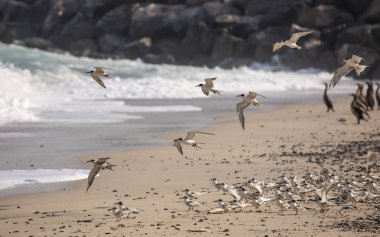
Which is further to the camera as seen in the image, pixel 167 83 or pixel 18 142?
pixel 167 83

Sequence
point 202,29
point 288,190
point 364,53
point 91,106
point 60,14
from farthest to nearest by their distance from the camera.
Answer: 1. point 60,14
2. point 202,29
3. point 364,53
4. point 91,106
5. point 288,190

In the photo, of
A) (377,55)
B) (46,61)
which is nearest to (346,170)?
(46,61)

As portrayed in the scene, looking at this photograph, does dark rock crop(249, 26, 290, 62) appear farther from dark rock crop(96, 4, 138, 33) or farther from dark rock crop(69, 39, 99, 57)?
dark rock crop(69, 39, 99, 57)

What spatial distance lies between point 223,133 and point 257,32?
32.3m

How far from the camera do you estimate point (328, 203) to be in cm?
888

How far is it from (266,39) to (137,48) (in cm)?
852

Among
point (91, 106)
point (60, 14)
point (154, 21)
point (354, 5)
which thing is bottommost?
point (91, 106)

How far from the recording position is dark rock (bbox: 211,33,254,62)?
4909 centimetres

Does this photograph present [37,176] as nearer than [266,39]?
Yes

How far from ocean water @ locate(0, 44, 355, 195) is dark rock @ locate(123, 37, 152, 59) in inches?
393

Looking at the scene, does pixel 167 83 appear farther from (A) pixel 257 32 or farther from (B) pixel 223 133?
(A) pixel 257 32

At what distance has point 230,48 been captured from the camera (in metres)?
49.6

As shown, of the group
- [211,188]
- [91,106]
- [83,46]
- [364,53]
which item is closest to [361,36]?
[364,53]

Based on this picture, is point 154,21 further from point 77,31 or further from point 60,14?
point 60,14
